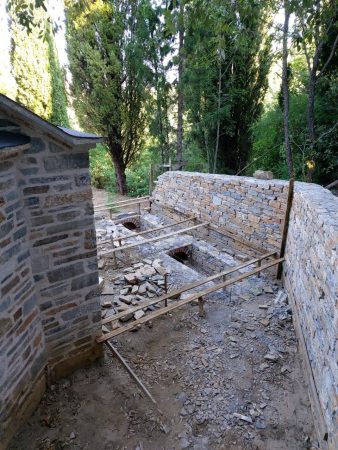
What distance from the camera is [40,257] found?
2.87 metres

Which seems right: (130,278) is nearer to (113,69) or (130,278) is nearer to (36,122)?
(36,122)

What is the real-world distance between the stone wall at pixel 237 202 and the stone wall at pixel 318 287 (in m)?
0.73

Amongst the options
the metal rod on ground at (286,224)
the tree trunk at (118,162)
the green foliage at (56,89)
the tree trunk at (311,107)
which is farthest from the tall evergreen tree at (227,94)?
the green foliage at (56,89)

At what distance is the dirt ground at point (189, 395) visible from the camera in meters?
2.77

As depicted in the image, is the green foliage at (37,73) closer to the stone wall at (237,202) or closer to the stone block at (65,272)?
the stone wall at (237,202)

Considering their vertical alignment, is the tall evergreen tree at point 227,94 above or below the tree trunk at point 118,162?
above

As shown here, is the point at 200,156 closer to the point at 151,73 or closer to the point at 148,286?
the point at 151,73

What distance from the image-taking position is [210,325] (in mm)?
4254

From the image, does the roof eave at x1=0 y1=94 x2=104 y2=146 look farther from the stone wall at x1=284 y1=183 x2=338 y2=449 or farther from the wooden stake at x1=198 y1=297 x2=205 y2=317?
the wooden stake at x1=198 y1=297 x2=205 y2=317

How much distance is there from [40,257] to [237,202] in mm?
4760

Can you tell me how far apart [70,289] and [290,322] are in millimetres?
3364

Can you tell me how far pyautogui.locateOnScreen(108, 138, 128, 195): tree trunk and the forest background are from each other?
0.16 feet

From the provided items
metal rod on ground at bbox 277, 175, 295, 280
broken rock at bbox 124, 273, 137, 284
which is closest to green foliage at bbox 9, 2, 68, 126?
broken rock at bbox 124, 273, 137, 284

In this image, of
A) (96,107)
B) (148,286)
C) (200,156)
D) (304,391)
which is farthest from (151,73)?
(304,391)
